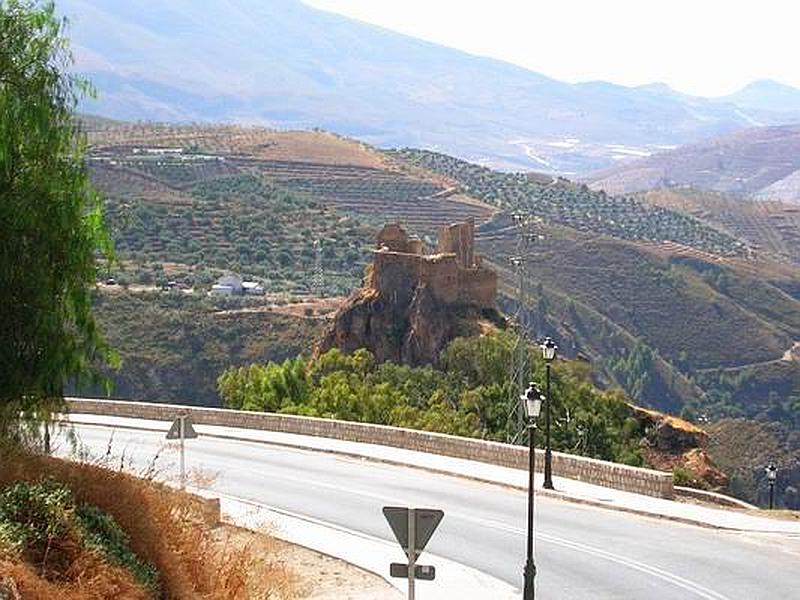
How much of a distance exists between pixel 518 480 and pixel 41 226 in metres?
15.1

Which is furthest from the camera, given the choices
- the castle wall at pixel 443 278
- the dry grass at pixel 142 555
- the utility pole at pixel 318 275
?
the utility pole at pixel 318 275

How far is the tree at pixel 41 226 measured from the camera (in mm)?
15344

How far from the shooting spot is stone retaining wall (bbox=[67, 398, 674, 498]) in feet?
88.0

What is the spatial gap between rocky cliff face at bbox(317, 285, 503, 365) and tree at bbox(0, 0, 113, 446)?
36329 mm

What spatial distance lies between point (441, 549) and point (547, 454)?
560 cm

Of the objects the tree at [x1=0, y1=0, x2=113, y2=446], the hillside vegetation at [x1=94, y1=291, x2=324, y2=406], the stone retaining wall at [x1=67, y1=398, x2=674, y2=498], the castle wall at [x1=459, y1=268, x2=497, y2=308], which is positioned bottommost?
the hillside vegetation at [x1=94, y1=291, x2=324, y2=406]

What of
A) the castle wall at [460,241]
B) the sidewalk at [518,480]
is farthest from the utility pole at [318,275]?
the sidewalk at [518,480]

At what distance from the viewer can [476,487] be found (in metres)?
28.3

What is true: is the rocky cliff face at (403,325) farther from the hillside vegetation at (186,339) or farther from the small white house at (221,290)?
the small white house at (221,290)

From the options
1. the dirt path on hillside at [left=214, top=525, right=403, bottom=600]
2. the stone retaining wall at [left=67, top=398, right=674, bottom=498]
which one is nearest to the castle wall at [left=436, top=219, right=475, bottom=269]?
the stone retaining wall at [left=67, top=398, right=674, bottom=498]

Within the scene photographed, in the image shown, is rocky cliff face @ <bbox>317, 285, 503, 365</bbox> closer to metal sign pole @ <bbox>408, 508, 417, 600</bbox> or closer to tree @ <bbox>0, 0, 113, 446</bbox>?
tree @ <bbox>0, 0, 113, 446</bbox>

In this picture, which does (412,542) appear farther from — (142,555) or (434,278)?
(434,278)

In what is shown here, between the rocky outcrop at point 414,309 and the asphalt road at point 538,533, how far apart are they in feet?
65.6

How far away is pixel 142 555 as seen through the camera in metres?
13.7
